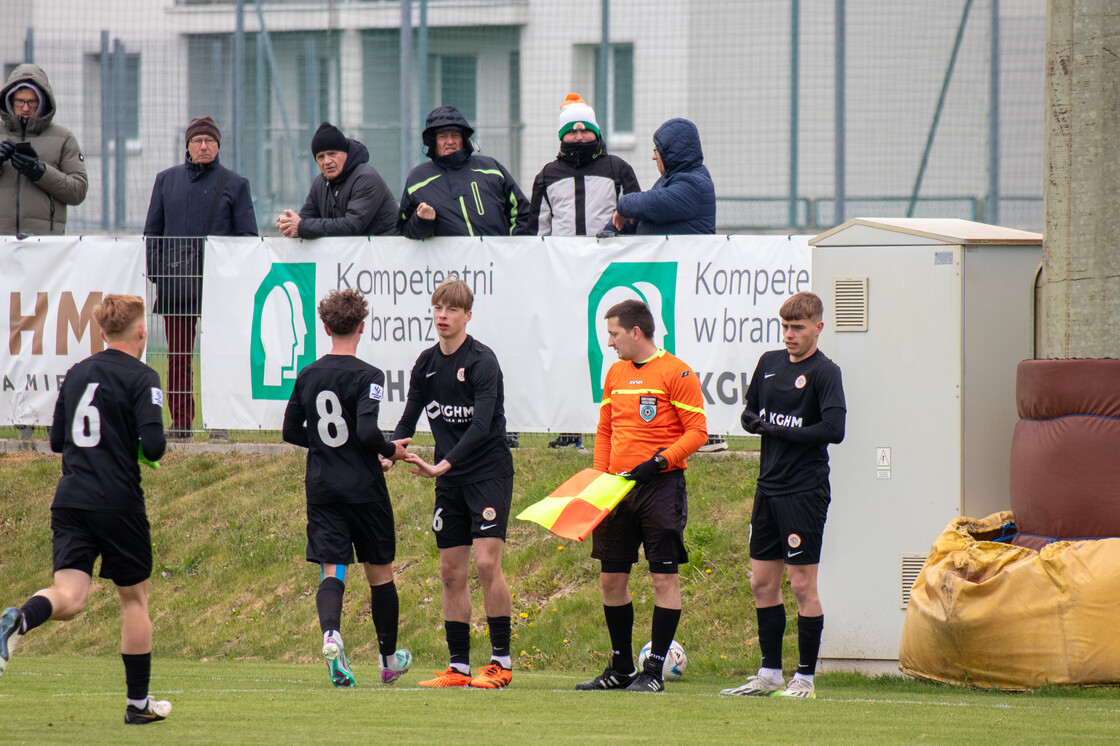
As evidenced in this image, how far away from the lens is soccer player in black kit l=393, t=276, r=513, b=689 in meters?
8.02

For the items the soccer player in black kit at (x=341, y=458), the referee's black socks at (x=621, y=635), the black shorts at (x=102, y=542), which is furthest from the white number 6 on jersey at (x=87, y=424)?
the referee's black socks at (x=621, y=635)

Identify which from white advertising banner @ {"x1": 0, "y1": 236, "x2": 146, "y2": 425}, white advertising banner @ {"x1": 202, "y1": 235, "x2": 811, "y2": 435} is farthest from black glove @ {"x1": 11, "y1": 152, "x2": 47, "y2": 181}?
white advertising banner @ {"x1": 202, "y1": 235, "x2": 811, "y2": 435}

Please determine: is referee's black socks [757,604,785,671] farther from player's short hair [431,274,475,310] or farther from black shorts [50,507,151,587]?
black shorts [50,507,151,587]

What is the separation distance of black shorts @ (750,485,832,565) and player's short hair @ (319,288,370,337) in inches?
96.5

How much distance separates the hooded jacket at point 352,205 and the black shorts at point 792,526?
512cm

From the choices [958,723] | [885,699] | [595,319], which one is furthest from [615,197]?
[958,723]

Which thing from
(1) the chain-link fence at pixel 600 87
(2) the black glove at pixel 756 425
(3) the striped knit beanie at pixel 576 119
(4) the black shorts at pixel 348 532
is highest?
(1) the chain-link fence at pixel 600 87

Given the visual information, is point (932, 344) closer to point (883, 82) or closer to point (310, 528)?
point (310, 528)

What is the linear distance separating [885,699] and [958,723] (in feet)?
3.39

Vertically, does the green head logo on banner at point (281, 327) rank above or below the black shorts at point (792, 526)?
above

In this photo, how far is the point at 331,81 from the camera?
693 inches

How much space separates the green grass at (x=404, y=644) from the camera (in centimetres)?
639

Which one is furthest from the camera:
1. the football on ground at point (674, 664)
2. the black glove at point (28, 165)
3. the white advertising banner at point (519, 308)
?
the black glove at point (28, 165)

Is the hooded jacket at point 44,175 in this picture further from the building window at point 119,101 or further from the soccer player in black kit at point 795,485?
the soccer player in black kit at point 795,485
